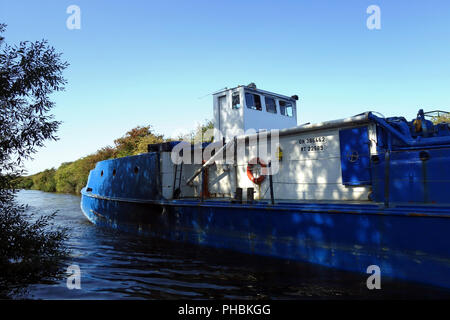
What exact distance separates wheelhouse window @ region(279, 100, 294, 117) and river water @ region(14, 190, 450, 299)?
554cm

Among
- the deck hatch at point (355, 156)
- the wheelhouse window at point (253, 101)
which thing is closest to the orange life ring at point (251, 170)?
the deck hatch at point (355, 156)

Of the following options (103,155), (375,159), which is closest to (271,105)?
(375,159)

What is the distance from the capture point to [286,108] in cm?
1077

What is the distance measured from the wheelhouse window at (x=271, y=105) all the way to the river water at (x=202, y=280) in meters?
5.12

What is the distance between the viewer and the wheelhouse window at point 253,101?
9.64 m

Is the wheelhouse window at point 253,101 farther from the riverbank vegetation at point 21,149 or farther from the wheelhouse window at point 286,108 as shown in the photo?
the riverbank vegetation at point 21,149

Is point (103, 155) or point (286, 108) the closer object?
point (286, 108)

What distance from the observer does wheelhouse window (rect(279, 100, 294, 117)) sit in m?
10.6

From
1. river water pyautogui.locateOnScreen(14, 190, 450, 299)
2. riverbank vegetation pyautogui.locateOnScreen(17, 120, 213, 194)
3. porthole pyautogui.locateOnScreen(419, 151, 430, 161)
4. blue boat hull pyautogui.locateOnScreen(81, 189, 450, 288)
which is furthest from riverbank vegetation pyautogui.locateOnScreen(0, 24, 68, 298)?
riverbank vegetation pyautogui.locateOnScreen(17, 120, 213, 194)

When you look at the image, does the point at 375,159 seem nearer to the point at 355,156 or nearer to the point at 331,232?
the point at 355,156

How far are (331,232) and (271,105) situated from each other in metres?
5.60
